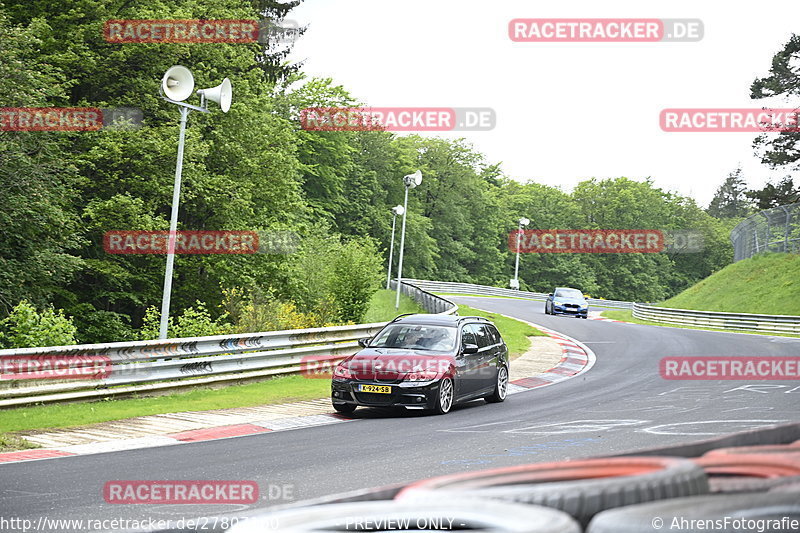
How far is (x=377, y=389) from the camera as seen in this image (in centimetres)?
1370

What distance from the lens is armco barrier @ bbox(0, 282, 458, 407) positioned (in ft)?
41.3

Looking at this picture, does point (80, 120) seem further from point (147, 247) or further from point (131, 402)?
point (131, 402)

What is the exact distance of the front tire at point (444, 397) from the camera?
14.0 meters

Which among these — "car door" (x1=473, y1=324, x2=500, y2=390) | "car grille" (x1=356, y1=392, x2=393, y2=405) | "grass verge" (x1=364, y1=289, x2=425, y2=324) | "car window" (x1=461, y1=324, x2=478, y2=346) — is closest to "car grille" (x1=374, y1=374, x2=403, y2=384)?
"car grille" (x1=356, y1=392, x2=393, y2=405)

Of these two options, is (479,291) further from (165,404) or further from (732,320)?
(165,404)

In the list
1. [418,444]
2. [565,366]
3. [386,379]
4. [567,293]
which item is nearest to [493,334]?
[386,379]

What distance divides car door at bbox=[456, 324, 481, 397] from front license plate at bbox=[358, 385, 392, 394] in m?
1.54

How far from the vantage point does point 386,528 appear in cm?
223

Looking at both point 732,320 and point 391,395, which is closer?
point 391,395

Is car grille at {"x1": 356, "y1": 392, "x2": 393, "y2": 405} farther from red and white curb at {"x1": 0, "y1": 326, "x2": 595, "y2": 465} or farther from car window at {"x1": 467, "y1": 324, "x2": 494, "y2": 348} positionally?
car window at {"x1": 467, "y1": 324, "x2": 494, "y2": 348}

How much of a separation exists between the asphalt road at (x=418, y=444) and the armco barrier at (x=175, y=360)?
308cm

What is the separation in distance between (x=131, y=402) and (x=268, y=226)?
24.9 m

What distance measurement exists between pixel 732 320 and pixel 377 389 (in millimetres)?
31719

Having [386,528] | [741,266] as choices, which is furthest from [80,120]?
[741,266]
